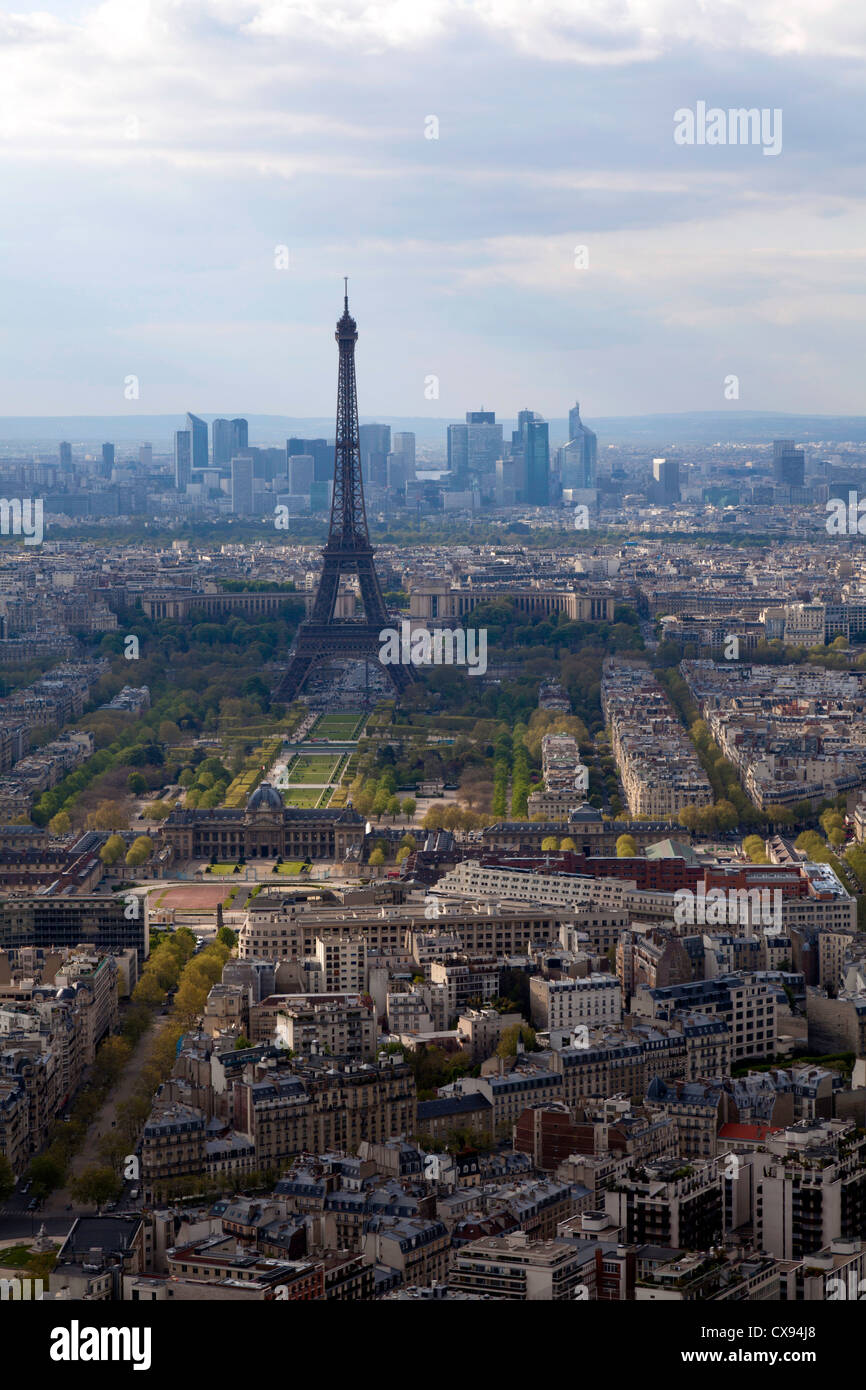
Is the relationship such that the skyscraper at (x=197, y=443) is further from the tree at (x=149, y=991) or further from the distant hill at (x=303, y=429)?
the tree at (x=149, y=991)

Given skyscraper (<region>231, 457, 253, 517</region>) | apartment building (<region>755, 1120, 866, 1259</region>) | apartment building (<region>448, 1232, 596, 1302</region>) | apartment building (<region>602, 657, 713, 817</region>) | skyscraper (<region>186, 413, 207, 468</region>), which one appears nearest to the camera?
apartment building (<region>448, 1232, 596, 1302</region>)

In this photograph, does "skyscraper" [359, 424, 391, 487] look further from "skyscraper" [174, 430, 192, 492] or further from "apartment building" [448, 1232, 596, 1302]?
"apartment building" [448, 1232, 596, 1302]

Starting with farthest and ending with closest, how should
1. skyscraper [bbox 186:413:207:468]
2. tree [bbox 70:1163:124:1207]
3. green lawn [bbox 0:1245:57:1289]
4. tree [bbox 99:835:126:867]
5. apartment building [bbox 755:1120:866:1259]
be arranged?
1. skyscraper [bbox 186:413:207:468]
2. tree [bbox 99:835:126:867]
3. tree [bbox 70:1163:124:1207]
4. apartment building [bbox 755:1120:866:1259]
5. green lawn [bbox 0:1245:57:1289]

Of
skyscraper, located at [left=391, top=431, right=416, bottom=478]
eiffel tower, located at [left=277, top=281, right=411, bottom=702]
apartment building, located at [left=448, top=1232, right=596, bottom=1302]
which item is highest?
skyscraper, located at [left=391, top=431, right=416, bottom=478]

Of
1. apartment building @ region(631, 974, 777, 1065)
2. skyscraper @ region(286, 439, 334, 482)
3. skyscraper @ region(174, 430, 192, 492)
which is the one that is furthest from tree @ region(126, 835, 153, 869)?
skyscraper @ region(174, 430, 192, 492)

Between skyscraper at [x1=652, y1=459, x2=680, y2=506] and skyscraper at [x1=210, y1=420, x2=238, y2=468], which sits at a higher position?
skyscraper at [x1=210, y1=420, x2=238, y2=468]

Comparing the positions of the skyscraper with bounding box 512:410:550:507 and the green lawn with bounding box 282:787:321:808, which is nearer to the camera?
the green lawn with bounding box 282:787:321:808
